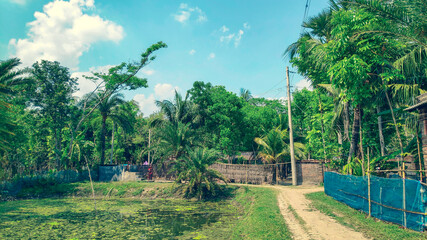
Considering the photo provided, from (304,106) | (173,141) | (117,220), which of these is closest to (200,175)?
(173,141)

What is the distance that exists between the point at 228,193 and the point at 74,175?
15365mm

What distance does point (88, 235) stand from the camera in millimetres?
10164

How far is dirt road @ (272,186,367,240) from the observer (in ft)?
25.5

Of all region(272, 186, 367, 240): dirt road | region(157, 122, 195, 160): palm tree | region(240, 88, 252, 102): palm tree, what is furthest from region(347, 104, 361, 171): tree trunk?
region(240, 88, 252, 102): palm tree

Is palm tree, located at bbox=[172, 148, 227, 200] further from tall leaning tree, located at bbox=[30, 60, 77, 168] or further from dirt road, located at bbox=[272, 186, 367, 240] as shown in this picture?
tall leaning tree, located at bbox=[30, 60, 77, 168]

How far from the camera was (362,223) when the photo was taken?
877 centimetres

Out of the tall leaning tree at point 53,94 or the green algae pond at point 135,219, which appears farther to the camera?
the tall leaning tree at point 53,94

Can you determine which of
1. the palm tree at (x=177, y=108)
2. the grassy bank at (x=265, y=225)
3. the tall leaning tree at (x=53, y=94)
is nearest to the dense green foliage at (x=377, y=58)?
the grassy bank at (x=265, y=225)

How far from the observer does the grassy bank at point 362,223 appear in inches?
282

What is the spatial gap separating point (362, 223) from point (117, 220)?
10.3m

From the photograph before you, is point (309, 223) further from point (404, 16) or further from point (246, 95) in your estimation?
point (246, 95)

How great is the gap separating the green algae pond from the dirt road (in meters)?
0.50

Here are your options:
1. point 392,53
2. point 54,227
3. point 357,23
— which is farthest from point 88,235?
point 392,53

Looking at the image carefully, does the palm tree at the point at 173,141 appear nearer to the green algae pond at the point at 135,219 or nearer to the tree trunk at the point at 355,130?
the green algae pond at the point at 135,219
